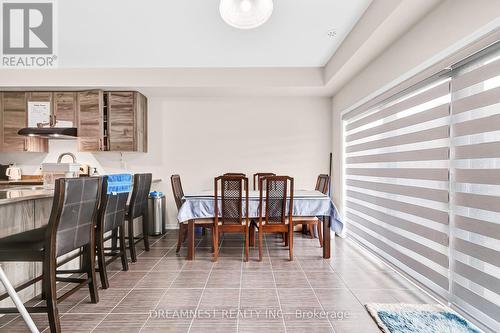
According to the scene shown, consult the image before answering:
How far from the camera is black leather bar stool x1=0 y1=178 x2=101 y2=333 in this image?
1742 mm

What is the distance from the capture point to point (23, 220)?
88.0 inches

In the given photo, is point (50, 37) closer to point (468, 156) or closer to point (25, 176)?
point (25, 176)

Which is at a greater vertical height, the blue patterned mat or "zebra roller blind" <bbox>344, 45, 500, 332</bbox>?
"zebra roller blind" <bbox>344, 45, 500, 332</bbox>

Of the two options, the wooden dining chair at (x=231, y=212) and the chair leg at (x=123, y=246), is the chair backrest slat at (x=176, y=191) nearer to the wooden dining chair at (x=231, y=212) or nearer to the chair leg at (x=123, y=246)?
the wooden dining chair at (x=231, y=212)

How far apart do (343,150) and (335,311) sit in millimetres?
3018

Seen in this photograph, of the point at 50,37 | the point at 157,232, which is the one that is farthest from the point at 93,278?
the point at 50,37

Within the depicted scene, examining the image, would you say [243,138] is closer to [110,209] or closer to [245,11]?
[110,209]

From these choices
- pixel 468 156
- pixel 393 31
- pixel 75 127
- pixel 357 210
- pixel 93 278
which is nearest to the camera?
pixel 468 156

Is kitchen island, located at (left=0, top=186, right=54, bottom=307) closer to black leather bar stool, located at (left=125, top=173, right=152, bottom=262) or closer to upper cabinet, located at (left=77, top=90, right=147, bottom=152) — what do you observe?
black leather bar stool, located at (left=125, top=173, right=152, bottom=262)

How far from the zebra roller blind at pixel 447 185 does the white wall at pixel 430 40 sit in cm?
18

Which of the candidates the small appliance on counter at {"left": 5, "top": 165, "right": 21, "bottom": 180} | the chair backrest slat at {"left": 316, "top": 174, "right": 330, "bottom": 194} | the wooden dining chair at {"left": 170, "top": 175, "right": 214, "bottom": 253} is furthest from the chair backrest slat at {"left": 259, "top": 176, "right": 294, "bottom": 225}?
the small appliance on counter at {"left": 5, "top": 165, "right": 21, "bottom": 180}

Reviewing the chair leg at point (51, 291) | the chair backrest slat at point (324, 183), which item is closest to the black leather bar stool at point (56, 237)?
the chair leg at point (51, 291)

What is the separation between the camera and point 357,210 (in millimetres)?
4070

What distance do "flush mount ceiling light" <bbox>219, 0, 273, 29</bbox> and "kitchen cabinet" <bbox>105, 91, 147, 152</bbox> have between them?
3.11 metres
